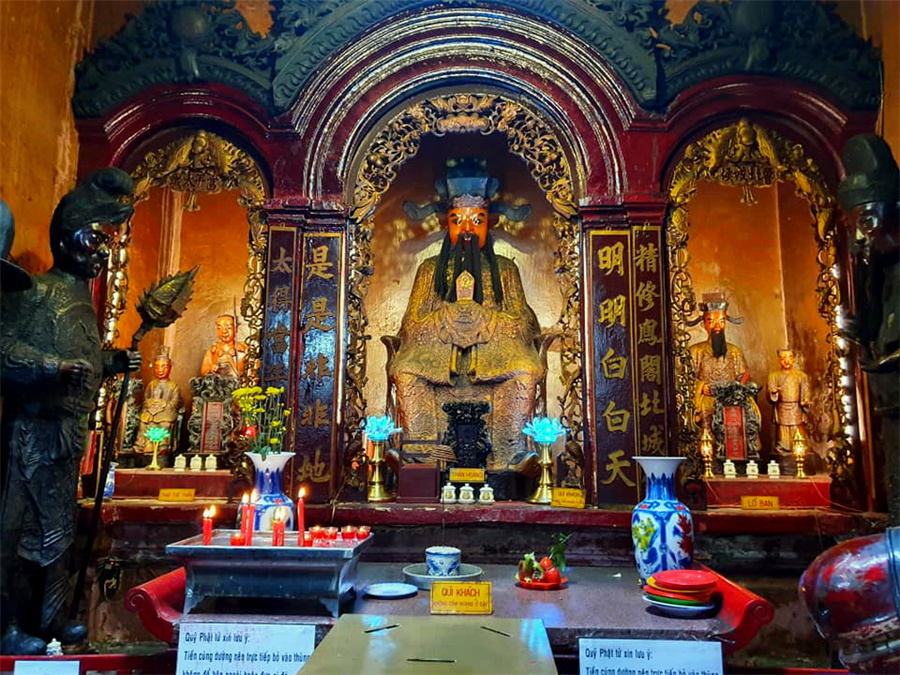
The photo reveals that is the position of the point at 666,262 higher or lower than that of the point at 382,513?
higher

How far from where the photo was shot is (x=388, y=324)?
18.8 feet

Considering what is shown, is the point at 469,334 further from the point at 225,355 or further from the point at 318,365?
the point at 225,355

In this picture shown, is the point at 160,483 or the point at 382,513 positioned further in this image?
the point at 160,483

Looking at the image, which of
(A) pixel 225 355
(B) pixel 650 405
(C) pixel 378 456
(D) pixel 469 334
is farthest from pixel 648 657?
(A) pixel 225 355

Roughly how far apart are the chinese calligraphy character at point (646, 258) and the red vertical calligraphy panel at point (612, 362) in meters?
0.06

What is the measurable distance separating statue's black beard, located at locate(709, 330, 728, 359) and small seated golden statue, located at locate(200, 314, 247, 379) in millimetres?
3666

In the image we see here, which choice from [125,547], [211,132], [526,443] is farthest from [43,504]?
[526,443]

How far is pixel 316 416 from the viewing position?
4.38 meters

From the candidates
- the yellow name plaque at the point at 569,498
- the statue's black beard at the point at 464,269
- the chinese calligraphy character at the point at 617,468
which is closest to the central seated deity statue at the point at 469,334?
the statue's black beard at the point at 464,269

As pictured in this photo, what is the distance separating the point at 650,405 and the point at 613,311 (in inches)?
24.7

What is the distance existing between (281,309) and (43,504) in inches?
68.4

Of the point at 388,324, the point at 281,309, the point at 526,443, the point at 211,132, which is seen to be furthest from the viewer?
the point at 388,324

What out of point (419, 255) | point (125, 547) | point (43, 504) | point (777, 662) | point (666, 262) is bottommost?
point (777, 662)

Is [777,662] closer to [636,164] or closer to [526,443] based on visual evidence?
[526,443]
